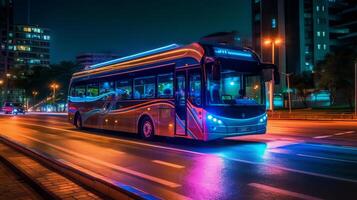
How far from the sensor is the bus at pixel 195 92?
45.4 feet

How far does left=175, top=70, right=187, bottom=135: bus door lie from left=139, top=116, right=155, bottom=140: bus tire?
202 centimetres

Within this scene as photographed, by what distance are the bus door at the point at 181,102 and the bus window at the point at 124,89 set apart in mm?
3775

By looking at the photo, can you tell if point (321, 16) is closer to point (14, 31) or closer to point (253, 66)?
point (253, 66)

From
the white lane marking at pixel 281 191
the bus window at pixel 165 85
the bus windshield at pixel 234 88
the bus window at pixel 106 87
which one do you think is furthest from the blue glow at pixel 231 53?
the bus window at pixel 106 87

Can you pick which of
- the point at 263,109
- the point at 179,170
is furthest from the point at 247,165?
the point at 263,109

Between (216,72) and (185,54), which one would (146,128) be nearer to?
(185,54)

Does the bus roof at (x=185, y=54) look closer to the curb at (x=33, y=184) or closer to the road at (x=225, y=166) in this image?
the road at (x=225, y=166)

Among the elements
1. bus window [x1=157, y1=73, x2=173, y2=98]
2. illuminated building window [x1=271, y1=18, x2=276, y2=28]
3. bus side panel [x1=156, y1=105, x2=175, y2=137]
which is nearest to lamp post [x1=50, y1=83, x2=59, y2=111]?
illuminated building window [x1=271, y1=18, x2=276, y2=28]

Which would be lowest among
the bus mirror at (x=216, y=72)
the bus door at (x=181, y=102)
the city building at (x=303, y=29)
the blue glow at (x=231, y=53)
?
the bus door at (x=181, y=102)

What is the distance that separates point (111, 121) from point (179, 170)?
1064 centimetres

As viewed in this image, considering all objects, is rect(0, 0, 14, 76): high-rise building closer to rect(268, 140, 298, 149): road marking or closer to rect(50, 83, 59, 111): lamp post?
rect(50, 83, 59, 111): lamp post

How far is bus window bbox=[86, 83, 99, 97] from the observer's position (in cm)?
2180

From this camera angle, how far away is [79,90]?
79.8 ft

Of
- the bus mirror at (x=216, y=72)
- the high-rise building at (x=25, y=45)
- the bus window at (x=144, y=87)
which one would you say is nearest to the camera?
the bus mirror at (x=216, y=72)
